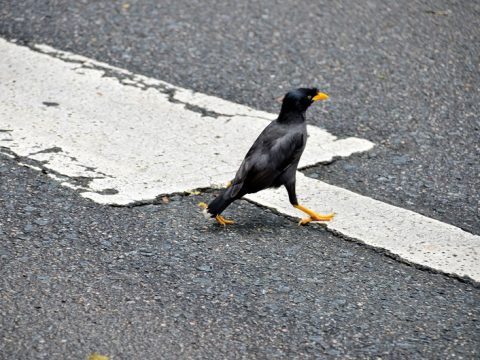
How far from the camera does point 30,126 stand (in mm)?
5316

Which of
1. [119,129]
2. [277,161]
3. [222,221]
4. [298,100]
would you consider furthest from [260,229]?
[119,129]

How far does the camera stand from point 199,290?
3.81 m

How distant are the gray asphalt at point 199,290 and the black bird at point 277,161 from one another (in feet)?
0.47

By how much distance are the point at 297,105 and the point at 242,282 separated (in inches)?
51.4

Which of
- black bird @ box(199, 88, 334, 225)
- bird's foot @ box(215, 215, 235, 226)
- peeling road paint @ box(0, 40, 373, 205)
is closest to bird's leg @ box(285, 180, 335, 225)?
black bird @ box(199, 88, 334, 225)

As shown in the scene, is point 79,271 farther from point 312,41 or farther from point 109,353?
point 312,41

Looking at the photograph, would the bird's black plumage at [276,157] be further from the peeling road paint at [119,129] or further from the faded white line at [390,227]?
the peeling road paint at [119,129]

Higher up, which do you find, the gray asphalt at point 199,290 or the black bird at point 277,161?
the black bird at point 277,161

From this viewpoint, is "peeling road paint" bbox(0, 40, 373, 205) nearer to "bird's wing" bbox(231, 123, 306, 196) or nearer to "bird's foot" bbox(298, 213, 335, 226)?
"bird's wing" bbox(231, 123, 306, 196)

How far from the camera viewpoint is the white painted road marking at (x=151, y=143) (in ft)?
14.6

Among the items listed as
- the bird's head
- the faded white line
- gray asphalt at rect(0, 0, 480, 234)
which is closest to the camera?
the faded white line

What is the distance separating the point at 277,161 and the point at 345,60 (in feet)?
7.32

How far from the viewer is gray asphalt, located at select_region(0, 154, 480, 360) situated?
341cm

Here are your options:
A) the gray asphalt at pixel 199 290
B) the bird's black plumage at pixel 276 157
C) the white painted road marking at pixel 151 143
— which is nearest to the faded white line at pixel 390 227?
the white painted road marking at pixel 151 143
